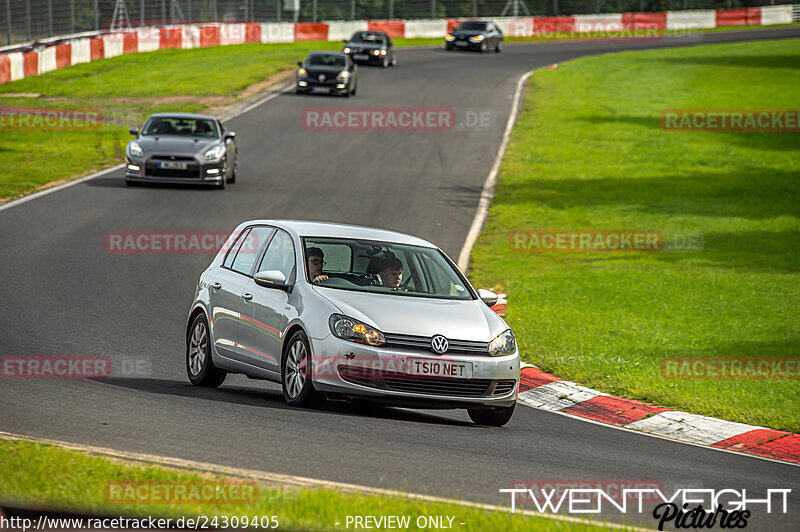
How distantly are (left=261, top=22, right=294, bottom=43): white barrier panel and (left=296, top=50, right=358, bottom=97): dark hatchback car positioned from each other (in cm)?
2092

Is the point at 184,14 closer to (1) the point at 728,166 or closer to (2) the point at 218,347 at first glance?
(1) the point at 728,166

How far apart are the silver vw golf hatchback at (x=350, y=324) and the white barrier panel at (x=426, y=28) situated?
187ft

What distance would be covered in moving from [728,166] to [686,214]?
7442 mm

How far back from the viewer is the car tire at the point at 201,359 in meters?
10.9

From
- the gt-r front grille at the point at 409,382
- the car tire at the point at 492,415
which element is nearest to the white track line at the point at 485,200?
the car tire at the point at 492,415

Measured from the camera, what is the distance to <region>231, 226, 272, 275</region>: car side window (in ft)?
35.5

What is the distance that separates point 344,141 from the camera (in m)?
33.0

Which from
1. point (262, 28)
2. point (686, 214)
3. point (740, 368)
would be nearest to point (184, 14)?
point (262, 28)

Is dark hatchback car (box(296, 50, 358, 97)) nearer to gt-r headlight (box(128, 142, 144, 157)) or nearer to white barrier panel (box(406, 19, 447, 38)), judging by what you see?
gt-r headlight (box(128, 142, 144, 157))

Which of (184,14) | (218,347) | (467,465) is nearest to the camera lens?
(467,465)

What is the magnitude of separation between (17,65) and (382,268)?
36370 millimetres

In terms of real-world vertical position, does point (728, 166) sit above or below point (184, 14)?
below

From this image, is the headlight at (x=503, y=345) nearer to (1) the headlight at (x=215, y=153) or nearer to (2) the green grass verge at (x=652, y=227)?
(2) the green grass verge at (x=652, y=227)

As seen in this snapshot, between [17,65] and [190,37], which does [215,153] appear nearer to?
[17,65]
